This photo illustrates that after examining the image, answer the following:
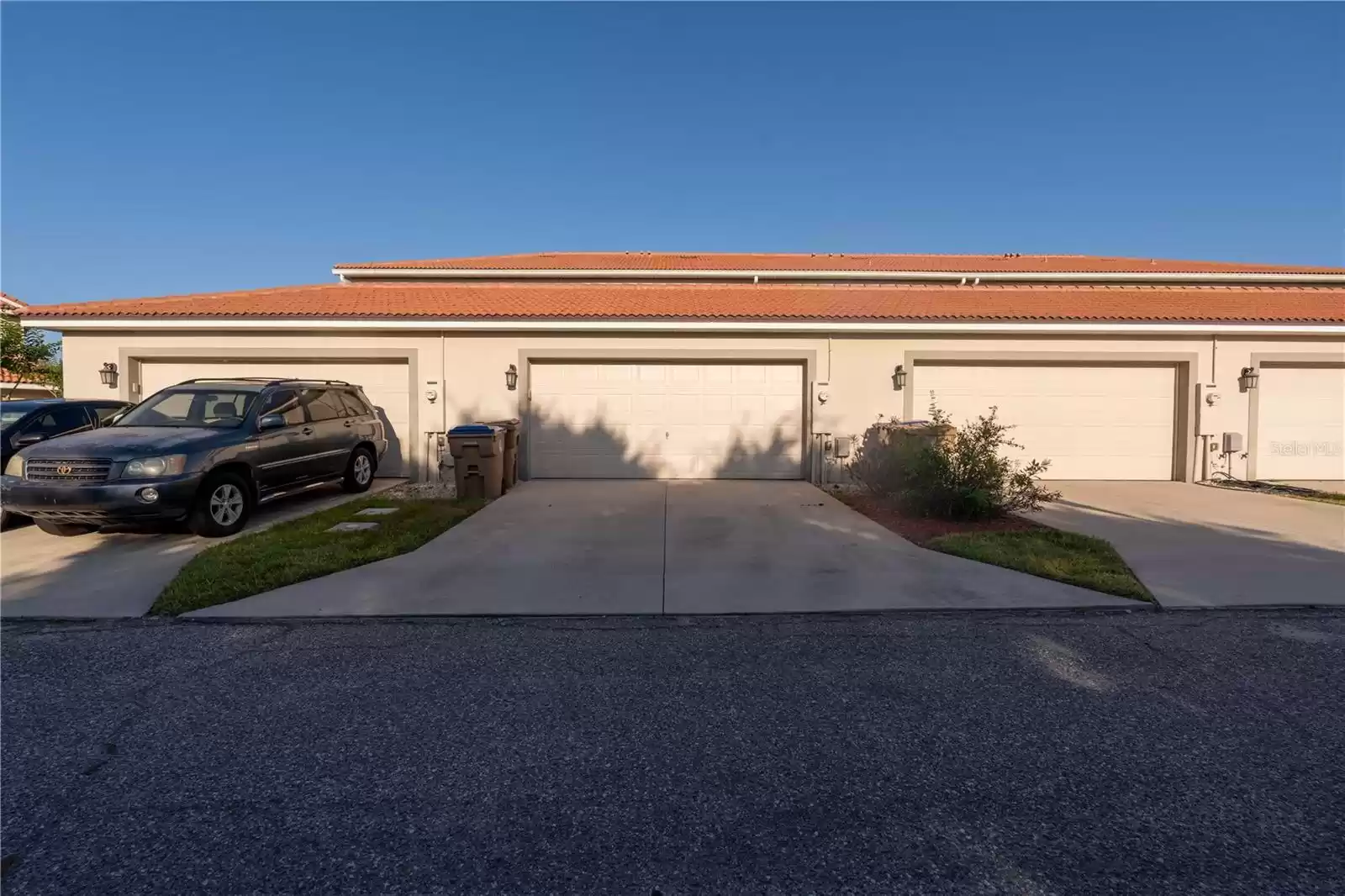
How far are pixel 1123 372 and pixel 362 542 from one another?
38.9 feet

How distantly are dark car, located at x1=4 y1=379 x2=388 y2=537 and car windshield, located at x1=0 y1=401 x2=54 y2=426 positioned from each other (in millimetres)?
1406

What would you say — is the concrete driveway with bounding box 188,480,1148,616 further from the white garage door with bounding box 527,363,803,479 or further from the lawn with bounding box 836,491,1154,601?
the white garage door with bounding box 527,363,803,479

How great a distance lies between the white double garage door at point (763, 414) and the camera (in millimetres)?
11969

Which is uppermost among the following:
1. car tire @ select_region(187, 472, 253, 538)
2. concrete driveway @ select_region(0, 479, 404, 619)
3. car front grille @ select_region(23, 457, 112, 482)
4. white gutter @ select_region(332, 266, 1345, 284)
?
white gutter @ select_region(332, 266, 1345, 284)

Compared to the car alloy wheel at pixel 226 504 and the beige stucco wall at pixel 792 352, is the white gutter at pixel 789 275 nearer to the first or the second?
the beige stucco wall at pixel 792 352

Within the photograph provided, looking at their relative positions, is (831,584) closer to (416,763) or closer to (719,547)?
(719,547)

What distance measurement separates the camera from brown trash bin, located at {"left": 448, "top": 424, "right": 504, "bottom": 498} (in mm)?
9734

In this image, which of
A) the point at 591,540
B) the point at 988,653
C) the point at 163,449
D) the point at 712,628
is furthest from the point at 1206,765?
the point at 163,449

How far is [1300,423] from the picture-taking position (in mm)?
11953

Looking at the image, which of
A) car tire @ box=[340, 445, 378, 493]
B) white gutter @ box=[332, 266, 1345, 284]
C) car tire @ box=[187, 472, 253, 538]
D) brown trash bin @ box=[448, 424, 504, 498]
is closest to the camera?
car tire @ box=[187, 472, 253, 538]

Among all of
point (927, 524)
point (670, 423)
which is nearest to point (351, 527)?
point (670, 423)

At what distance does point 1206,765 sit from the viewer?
3031mm

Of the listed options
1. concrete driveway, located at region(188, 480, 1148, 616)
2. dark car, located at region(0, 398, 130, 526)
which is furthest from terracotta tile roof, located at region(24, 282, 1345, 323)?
concrete driveway, located at region(188, 480, 1148, 616)

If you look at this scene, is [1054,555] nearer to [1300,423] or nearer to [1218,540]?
[1218,540]
